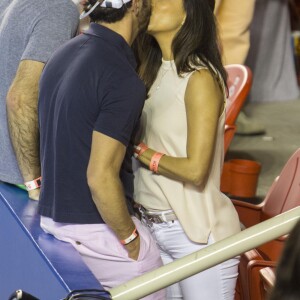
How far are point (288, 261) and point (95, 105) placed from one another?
1390mm

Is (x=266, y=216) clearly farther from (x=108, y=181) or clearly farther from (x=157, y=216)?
(x=108, y=181)

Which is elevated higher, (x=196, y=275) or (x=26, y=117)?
(x=26, y=117)

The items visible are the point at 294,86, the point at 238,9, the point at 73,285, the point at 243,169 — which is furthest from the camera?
the point at 294,86

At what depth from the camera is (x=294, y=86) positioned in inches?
383

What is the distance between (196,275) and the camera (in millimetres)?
3285

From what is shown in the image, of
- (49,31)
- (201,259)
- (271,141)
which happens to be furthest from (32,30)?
(271,141)

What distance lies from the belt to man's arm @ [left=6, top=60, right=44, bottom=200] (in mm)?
545

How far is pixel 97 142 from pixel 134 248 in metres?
0.45

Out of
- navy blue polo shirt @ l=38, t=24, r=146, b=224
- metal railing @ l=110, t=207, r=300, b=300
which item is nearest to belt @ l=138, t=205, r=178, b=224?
navy blue polo shirt @ l=38, t=24, r=146, b=224

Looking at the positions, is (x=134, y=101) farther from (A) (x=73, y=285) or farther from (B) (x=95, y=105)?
(A) (x=73, y=285)

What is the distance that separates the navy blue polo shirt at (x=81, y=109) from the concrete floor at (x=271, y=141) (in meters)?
3.30

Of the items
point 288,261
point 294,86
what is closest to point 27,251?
point 288,261

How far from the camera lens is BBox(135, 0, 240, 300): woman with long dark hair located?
321cm

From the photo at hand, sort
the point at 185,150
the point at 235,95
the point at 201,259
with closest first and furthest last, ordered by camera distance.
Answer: the point at 201,259 → the point at 185,150 → the point at 235,95
